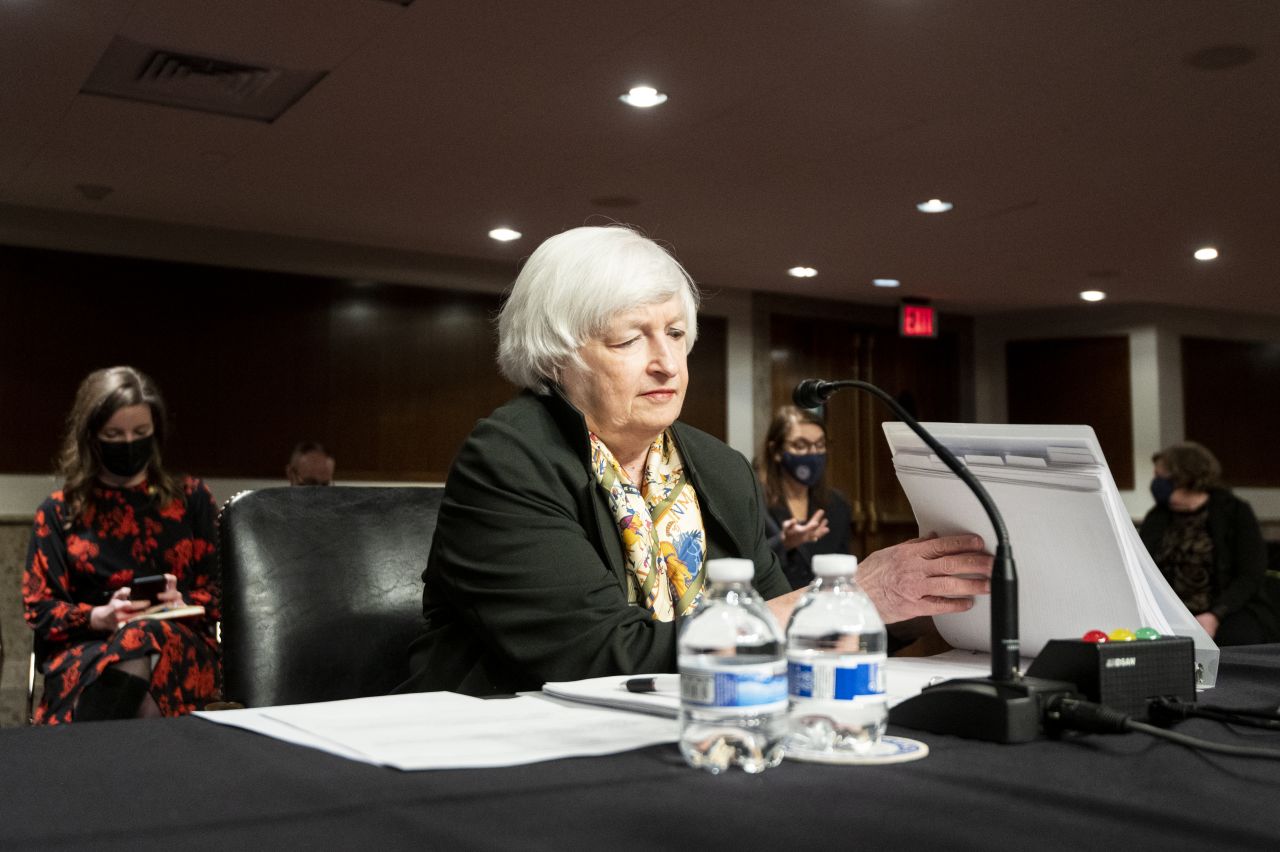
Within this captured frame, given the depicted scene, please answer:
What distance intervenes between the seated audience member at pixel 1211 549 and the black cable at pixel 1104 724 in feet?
15.4

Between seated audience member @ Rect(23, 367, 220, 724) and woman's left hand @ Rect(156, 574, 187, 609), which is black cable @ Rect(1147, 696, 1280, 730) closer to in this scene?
seated audience member @ Rect(23, 367, 220, 724)

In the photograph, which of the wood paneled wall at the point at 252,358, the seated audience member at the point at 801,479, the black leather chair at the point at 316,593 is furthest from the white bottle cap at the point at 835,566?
the wood paneled wall at the point at 252,358

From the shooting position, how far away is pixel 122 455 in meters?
3.58

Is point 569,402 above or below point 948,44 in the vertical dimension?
below

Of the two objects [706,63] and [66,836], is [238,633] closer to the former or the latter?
[66,836]

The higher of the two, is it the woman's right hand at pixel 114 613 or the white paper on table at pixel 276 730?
the white paper on table at pixel 276 730

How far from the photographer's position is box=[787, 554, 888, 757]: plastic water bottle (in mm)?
917

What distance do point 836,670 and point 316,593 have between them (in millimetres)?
889

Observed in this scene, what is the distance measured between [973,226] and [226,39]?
4319 millimetres

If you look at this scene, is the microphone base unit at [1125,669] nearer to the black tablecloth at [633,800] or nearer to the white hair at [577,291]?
the black tablecloth at [633,800]

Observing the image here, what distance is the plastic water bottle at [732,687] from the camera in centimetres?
85

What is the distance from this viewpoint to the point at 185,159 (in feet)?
18.5

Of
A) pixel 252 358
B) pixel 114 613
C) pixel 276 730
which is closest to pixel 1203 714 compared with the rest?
pixel 276 730

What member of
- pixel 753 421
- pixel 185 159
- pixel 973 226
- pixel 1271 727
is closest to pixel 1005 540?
pixel 1271 727
